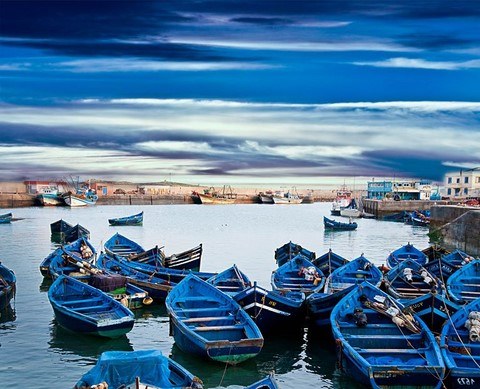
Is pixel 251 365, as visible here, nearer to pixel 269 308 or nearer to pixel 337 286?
pixel 269 308

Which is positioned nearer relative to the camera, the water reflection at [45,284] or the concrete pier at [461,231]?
the water reflection at [45,284]

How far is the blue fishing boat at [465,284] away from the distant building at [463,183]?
80.0 m

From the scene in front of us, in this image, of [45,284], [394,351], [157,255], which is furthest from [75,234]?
[394,351]

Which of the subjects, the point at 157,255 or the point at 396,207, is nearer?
the point at 157,255

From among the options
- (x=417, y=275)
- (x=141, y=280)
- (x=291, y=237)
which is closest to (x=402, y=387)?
(x=417, y=275)

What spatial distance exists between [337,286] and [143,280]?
29.3 feet

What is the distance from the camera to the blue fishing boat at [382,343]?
1309 cm

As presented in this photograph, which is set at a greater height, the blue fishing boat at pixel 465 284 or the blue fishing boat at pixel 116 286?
the blue fishing boat at pixel 465 284

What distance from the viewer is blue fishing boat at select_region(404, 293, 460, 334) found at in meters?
17.4

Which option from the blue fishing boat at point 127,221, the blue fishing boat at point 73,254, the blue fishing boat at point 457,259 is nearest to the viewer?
the blue fishing boat at point 457,259

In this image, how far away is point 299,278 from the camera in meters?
24.7

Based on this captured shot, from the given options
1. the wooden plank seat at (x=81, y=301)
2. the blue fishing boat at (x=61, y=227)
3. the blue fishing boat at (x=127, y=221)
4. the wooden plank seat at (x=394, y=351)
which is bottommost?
the blue fishing boat at (x=127, y=221)

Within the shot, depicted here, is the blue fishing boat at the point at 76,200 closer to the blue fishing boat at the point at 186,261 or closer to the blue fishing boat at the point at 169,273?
the blue fishing boat at the point at 186,261

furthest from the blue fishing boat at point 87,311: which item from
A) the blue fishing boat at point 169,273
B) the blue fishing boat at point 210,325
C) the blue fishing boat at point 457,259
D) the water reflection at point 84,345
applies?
the blue fishing boat at point 457,259
